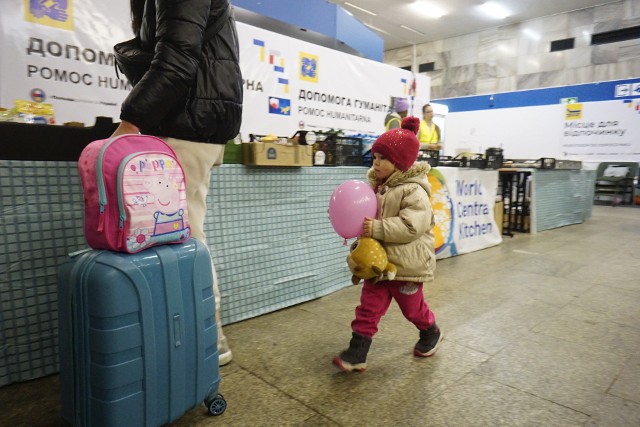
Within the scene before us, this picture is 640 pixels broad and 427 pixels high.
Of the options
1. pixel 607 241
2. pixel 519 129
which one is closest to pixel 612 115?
pixel 519 129

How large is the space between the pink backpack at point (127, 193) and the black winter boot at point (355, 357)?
977mm

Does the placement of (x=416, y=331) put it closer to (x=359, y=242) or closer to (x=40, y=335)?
(x=359, y=242)

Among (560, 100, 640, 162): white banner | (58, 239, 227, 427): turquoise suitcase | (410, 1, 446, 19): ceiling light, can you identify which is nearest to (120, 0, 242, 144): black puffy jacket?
(58, 239, 227, 427): turquoise suitcase

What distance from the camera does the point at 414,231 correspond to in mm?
1637

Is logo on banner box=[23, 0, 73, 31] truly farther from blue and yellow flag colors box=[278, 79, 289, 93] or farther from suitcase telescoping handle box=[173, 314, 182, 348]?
suitcase telescoping handle box=[173, 314, 182, 348]

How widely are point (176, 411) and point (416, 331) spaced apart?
1.42 meters

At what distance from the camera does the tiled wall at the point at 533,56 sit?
34.6 feet

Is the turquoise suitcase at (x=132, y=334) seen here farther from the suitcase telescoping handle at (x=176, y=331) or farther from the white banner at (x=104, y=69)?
the white banner at (x=104, y=69)

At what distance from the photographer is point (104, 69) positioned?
3146 millimetres

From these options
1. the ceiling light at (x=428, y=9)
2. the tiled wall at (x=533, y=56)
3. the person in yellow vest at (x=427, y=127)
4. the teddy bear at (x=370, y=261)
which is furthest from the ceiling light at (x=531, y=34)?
the teddy bear at (x=370, y=261)

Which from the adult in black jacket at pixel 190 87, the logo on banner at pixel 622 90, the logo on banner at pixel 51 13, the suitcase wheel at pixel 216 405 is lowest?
the suitcase wheel at pixel 216 405

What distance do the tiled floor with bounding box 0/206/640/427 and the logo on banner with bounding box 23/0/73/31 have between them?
254 cm

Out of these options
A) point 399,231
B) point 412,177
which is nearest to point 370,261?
point 399,231

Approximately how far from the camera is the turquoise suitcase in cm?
108
